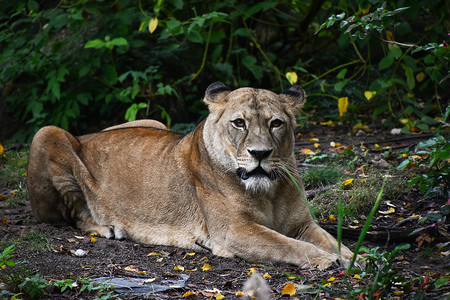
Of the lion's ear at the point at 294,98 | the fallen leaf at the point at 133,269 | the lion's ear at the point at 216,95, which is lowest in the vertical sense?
the fallen leaf at the point at 133,269

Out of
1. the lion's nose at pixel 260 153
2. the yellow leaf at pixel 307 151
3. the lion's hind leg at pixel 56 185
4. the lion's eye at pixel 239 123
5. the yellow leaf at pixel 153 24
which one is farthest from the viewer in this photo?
the yellow leaf at pixel 153 24

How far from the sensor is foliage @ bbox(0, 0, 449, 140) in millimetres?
8852

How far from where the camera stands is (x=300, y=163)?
783 centimetres

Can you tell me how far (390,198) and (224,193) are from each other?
1.93 metres

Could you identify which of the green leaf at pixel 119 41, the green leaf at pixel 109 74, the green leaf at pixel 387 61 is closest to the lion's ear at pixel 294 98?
the green leaf at pixel 387 61

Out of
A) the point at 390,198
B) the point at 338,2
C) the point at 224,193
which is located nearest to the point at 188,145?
the point at 224,193

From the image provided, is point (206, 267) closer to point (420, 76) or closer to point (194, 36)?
point (194, 36)

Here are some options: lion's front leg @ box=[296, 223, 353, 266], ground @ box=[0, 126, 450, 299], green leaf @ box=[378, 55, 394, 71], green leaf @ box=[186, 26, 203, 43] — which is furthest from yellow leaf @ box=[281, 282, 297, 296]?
green leaf @ box=[186, 26, 203, 43]

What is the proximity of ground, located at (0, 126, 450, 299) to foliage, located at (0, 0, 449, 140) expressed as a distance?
2837 mm

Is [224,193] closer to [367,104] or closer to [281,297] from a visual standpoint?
[281,297]

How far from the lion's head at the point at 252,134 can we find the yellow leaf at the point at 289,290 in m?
1.21

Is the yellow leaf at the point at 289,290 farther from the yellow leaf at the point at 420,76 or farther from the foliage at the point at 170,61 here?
the yellow leaf at the point at 420,76

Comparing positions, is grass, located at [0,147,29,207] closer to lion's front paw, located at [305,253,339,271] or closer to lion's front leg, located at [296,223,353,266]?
lion's front leg, located at [296,223,353,266]

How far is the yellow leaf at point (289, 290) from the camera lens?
13.5ft
